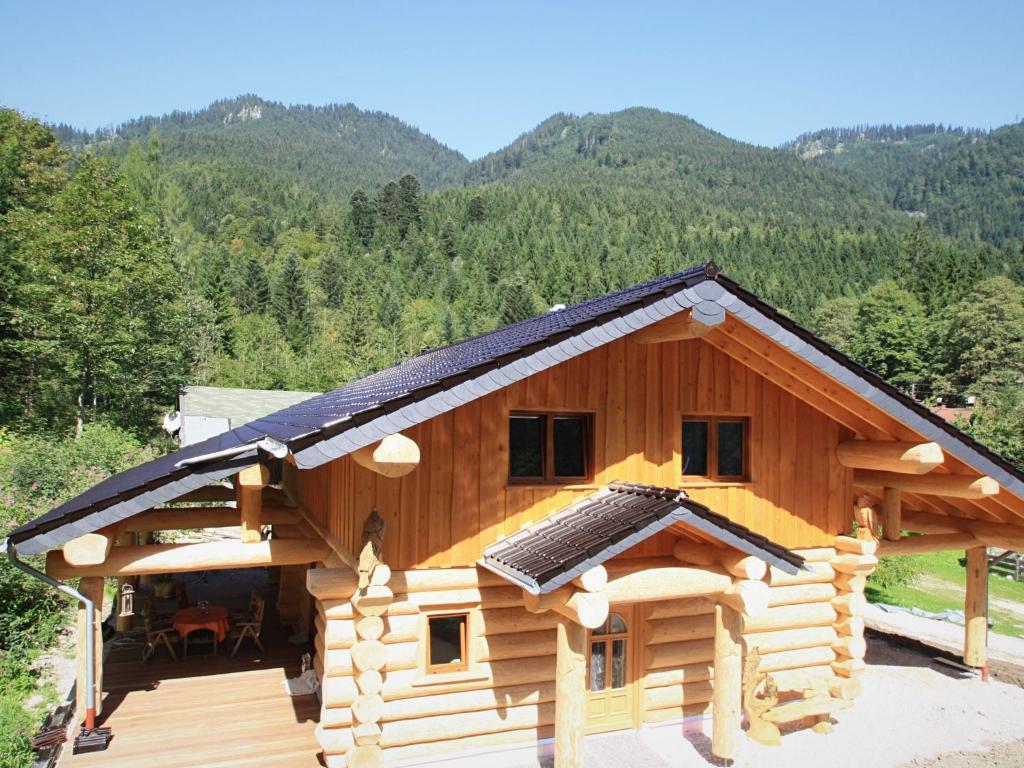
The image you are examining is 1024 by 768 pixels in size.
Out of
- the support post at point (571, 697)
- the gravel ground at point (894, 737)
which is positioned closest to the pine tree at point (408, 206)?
the gravel ground at point (894, 737)

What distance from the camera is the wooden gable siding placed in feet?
27.6

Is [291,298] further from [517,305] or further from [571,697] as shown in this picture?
[571,697]

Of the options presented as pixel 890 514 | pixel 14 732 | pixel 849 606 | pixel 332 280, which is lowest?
pixel 14 732

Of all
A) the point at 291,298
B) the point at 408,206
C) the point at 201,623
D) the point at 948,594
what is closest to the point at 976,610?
the point at 948,594

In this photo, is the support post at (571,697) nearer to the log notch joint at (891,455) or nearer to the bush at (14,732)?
the log notch joint at (891,455)

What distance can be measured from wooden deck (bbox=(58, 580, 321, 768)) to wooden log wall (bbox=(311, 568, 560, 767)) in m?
0.84

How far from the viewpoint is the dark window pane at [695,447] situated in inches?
392

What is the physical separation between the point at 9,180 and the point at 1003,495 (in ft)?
140

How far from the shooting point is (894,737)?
10.1 meters

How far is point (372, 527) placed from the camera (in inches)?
299

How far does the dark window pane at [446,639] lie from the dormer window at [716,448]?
144 inches

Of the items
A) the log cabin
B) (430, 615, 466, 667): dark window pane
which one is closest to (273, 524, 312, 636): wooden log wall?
the log cabin

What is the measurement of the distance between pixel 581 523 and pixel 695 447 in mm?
2555

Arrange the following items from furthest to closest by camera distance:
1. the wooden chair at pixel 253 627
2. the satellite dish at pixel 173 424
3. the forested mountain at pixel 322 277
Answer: the forested mountain at pixel 322 277 → the satellite dish at pixel 173 424 → the wooden chair at pixel 253 627
